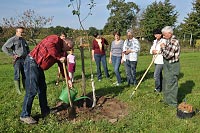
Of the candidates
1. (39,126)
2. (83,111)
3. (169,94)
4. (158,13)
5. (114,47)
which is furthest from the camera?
(158,13)

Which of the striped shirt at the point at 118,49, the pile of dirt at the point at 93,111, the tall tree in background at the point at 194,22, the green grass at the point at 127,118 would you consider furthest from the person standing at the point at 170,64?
the tall tree in background at the point at 194,22

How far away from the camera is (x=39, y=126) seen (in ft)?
20.6

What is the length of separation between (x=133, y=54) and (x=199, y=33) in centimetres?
4461

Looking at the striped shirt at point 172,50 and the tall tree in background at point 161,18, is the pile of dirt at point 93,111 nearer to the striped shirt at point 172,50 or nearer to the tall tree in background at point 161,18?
the striped shirt at point 172,50

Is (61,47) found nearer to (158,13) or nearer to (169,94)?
(169,94)

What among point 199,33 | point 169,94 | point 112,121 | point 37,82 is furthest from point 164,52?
point 199,33

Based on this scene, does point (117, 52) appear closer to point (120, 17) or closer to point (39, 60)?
point (39, 60)

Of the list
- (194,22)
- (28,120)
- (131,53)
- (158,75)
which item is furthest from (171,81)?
(194,22)

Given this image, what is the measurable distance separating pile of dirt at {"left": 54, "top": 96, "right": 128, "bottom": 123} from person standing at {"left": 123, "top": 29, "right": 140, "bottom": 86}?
2.41m

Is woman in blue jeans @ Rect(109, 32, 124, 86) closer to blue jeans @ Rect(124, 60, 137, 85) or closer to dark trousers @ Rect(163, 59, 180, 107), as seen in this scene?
blue jeans @ Rect(124, 60, 137, 85)

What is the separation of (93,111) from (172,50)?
8.17 feet

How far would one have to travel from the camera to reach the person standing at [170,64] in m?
7.36

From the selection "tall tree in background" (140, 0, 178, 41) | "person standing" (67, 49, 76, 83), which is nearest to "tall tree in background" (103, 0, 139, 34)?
"tall tree in background" (140, 0, 178, 41)

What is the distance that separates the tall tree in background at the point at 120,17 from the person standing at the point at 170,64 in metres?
78.2
